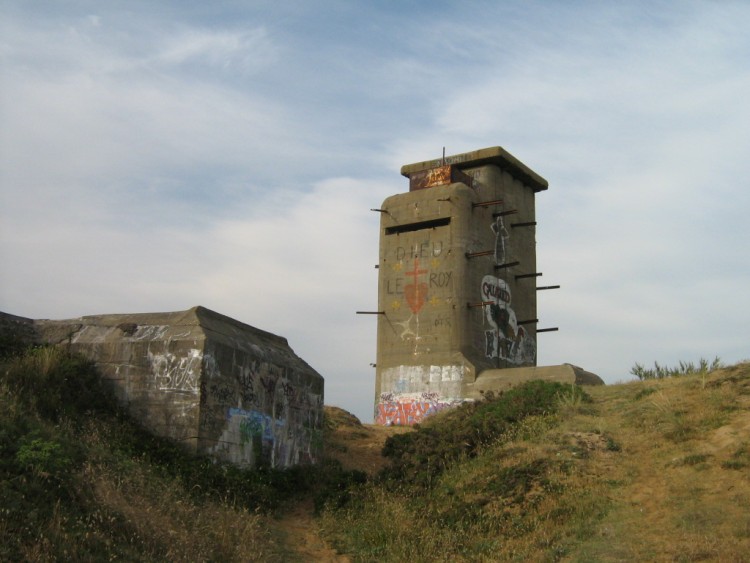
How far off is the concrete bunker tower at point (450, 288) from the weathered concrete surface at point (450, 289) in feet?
0.11

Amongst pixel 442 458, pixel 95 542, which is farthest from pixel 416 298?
pixel 95 542

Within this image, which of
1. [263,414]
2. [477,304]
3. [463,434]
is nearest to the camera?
[263,414]

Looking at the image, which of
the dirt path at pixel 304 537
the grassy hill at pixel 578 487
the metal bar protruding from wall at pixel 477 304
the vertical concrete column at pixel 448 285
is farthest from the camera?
the metal bar protruding from wall at pixel 477 304

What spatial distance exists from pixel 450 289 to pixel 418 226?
2.73 metres

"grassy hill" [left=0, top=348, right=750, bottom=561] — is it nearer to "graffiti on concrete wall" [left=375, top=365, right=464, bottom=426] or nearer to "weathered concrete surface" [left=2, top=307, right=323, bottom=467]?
"weathered concrete surface" [left=2, top=307, right=323, bottom=467]

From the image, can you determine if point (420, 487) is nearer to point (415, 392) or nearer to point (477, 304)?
point (415, 392)

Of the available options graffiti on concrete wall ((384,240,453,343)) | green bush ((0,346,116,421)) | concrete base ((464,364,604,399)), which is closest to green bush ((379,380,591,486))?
concrete base ((464,364,604,399))

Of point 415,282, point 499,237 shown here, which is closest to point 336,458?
point 415,282

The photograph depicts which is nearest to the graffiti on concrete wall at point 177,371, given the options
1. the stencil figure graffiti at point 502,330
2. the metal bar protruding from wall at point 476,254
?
the metal bar protruding from wall at point 476,254

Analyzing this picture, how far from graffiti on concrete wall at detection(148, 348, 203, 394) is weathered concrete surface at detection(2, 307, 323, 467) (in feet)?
0.05

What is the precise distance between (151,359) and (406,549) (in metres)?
5.54

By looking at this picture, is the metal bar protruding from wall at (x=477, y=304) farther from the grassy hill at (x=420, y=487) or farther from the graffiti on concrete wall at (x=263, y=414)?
the graffiti on concrete wall at (x=263, y=414)

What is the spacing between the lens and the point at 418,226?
27328 mm

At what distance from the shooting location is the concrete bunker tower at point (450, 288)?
25.4 m
